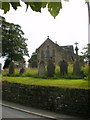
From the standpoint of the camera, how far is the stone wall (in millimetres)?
12209

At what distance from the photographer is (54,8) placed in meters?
1.40

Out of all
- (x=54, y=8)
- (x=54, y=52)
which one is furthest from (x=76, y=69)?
(x=54, y=52)

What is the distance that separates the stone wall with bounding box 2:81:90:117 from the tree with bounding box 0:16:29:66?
23044 mm

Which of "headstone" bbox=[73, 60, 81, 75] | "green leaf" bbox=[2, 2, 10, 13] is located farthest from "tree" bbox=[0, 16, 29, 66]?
"green leaf" bbox=[2, 2, 10, 13]

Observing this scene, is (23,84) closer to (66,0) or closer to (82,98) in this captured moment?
(82,98)

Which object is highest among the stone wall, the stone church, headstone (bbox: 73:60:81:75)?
the stone church

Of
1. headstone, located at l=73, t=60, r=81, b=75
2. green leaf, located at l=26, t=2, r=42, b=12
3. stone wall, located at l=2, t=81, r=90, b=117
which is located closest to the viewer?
green leaf, located at l=26, t=2, r=42, b=12

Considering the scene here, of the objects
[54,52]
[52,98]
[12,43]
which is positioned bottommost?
[52,98]

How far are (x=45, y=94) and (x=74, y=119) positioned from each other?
354cm

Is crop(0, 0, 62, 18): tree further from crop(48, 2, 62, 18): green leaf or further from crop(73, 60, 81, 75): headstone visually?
crop(73, 60, 81, 75): headstone

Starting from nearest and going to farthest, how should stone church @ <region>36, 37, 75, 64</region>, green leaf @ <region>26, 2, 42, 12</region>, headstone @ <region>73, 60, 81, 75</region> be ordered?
green leaf @ <region>26, 2, 42, 12</region> → headstone @ <region>73, 60, 81, 75</region> → stone church @ <region>36, 37, 75, 64</region>

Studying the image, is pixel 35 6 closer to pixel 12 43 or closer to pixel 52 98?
pixel 52 98

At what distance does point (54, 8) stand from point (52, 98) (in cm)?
1266

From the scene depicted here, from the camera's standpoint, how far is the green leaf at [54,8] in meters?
Answer: 1.38
